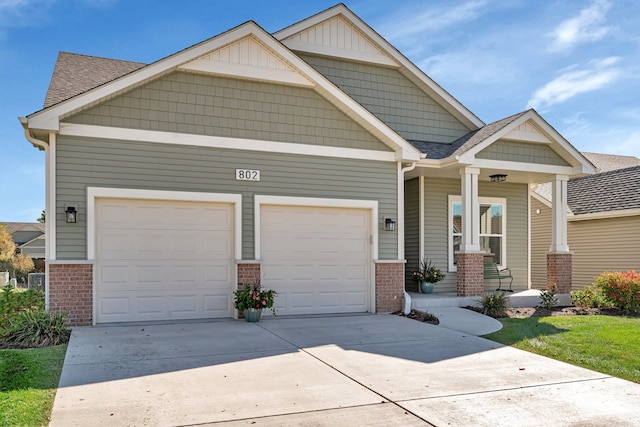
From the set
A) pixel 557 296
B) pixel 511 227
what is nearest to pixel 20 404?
pixel 557 296

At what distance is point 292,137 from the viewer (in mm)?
11164

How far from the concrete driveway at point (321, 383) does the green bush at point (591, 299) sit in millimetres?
5340

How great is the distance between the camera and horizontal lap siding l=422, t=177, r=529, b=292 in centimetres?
1422

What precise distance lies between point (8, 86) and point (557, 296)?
1802 cm

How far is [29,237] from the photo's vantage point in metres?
49.8

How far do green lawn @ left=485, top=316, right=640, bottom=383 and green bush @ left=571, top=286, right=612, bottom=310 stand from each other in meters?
1.51

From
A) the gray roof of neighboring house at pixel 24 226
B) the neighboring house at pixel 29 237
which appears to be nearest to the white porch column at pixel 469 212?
the neighboring house at pixel 29 237

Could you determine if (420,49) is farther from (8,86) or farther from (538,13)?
(8,86)

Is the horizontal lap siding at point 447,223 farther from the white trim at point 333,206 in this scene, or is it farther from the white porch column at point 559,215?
the white trim at point 333,206

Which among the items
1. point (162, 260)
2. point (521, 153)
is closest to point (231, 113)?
point (162, 260)

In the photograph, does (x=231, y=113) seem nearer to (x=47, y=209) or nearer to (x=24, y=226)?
(x=47, y=209)

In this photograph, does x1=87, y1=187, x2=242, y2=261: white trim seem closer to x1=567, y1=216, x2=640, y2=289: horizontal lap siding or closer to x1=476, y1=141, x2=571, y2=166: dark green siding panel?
x1=476, y1=141, x2=571, y2=166: dark green siding panel

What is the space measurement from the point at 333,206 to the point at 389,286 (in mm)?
2177

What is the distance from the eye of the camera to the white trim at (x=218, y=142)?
9.64 meters
